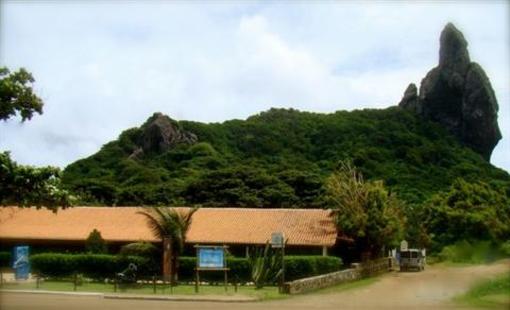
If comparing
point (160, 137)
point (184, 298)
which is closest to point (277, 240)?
point (184, 298)

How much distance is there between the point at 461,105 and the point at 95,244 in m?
72.0

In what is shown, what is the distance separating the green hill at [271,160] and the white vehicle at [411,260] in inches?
736

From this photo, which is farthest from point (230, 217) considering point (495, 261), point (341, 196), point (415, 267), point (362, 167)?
point (362, 167)

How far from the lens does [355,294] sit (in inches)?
1023

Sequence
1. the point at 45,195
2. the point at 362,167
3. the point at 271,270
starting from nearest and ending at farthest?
the point at 45,195 → the point at 271,270 → the point at 362,167

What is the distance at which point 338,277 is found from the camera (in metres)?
31.8

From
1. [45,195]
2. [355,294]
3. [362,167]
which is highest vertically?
[362,167]

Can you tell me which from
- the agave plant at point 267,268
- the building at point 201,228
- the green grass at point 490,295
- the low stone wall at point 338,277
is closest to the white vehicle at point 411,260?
the low stone wall at point 338,277

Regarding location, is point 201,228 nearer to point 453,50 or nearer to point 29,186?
point 29,186

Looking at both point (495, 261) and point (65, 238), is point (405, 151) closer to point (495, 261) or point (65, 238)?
point (65, 238)

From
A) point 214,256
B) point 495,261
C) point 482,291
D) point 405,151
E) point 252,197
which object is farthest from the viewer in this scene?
point 405,151

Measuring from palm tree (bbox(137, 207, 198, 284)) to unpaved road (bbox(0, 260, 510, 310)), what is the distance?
7.85m

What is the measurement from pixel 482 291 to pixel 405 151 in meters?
62.1

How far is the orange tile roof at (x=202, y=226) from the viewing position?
3872 cm
